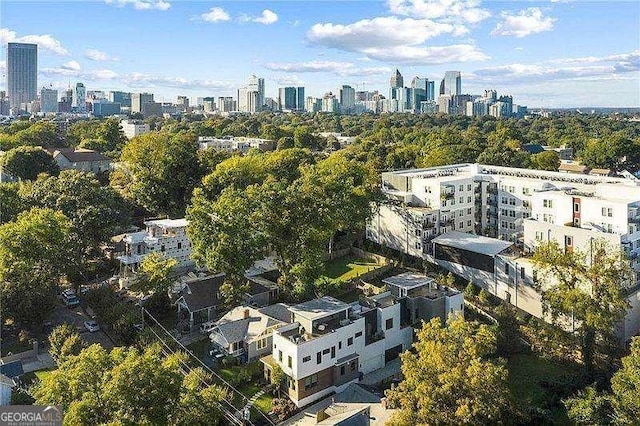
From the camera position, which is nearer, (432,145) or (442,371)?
(442,371)

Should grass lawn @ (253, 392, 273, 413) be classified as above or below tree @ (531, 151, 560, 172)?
below

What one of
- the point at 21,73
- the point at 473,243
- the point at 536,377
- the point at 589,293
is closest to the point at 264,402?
the point at 536,377

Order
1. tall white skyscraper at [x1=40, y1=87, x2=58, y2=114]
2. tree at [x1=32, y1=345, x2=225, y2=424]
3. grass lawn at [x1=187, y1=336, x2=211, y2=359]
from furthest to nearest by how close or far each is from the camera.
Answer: tall white skyscraper at [x1=40, y1=87, x2=58, y2=114], grass lawn at [x1=187, y1=336, x2=211, y2=359], tree at [x1=32, y1=345, x2=225, y2=424]

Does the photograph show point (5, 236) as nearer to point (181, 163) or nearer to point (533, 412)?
point (181, 163)

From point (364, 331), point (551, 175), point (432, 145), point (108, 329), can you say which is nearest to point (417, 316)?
point (364, 331)

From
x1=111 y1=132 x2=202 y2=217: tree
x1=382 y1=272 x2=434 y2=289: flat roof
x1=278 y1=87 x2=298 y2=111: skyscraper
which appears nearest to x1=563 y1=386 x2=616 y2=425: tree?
x1=382 y1=272 x2=434 y2=289: flat roof

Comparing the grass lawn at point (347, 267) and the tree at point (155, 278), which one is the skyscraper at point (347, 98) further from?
the tree at point (155, 278)

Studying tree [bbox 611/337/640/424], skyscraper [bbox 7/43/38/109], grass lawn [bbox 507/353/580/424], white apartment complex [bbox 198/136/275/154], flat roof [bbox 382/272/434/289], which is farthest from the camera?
skyscraper [bbox 7/43/38/109]

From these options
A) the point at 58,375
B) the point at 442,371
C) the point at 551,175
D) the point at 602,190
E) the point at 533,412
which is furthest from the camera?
the point at 551,175

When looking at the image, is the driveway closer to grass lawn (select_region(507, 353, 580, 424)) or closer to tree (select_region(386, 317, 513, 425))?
tree (select_region(386, 317, 513, 425))
